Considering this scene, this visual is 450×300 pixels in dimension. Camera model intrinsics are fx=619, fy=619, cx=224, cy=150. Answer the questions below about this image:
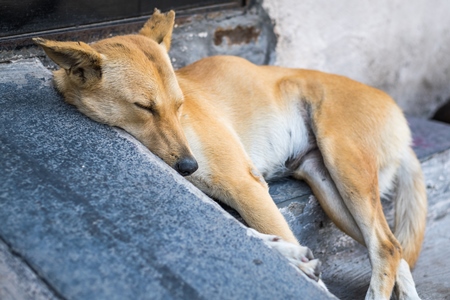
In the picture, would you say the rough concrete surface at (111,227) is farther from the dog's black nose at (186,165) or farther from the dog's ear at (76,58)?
the dog's ear at (76,58)

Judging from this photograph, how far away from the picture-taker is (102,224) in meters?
2.32

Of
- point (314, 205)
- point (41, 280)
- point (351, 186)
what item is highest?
point (41, 280)

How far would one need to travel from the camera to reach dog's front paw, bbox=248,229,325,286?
2.50 m

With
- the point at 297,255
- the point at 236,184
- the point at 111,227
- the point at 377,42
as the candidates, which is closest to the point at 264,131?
the point at 236,184

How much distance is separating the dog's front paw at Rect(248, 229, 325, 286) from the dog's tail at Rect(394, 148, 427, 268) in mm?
1197

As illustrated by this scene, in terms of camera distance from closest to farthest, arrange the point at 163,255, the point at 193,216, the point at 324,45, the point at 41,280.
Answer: the point at 41,280 → the point at 163,255 → the point at 193,216 → the point at 324,45

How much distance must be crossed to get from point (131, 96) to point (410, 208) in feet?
6.02

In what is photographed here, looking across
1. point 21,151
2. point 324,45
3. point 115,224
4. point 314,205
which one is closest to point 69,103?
point 21,151

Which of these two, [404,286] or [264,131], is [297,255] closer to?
[404,286]

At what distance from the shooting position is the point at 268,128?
352cm

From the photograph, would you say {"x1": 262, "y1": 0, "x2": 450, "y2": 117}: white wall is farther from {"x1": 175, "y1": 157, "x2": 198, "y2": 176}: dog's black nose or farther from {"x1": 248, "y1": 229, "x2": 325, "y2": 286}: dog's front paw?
{"x1": 248, "y1": 229, "x2": 325, "y2": 286}: dog's front paw

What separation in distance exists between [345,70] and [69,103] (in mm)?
2932

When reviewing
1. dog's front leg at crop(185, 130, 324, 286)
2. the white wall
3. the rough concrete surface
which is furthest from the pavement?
the white wall

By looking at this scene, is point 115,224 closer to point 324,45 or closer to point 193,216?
point 193,216
